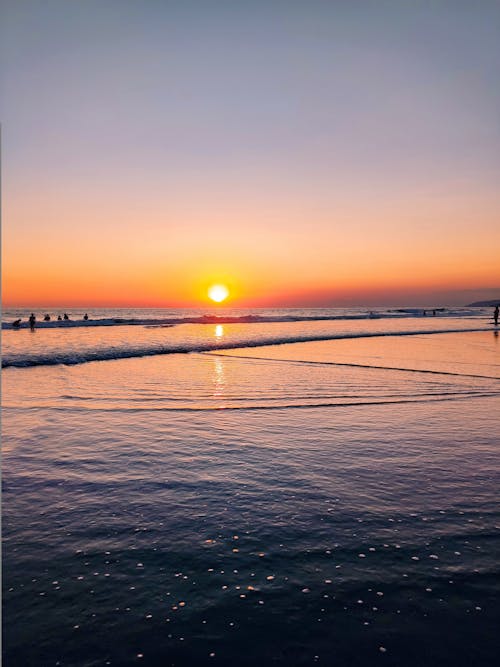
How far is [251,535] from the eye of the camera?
19.8 feet

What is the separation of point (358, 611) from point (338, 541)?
1264 millimetres

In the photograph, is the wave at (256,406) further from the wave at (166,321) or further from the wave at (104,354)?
the wave at (166,321)

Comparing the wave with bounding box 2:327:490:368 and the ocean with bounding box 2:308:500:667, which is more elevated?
the wave with bounding box 2:327:490:368

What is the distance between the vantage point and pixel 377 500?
7082 millimetres

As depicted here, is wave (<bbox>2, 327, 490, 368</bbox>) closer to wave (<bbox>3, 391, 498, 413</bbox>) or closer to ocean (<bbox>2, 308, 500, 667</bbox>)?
wave (<bbox>3, 391, 498, 413</bbox>)

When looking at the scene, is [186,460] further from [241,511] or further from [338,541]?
[338,541]

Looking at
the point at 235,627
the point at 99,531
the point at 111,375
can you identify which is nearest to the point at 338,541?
the point at 235,627

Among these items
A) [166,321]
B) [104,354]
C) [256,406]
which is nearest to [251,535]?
[256,406]

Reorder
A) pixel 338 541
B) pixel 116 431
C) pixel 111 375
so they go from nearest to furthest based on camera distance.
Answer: pixel 338 541 < pixel 116 431 < pixel 111 375

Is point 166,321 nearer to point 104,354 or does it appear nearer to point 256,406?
point 104,354

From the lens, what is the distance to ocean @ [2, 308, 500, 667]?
13.9 ft

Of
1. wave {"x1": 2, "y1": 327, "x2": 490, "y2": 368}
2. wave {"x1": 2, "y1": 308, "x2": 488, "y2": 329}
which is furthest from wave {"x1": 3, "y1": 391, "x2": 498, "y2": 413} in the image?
wave {"x1": 2, "y1": 308, "x2": 488, "y2": 329}

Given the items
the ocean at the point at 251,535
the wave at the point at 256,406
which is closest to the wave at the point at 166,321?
the wave at the point at 256,406

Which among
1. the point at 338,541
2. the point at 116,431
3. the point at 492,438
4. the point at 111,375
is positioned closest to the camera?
the point at 338,541
